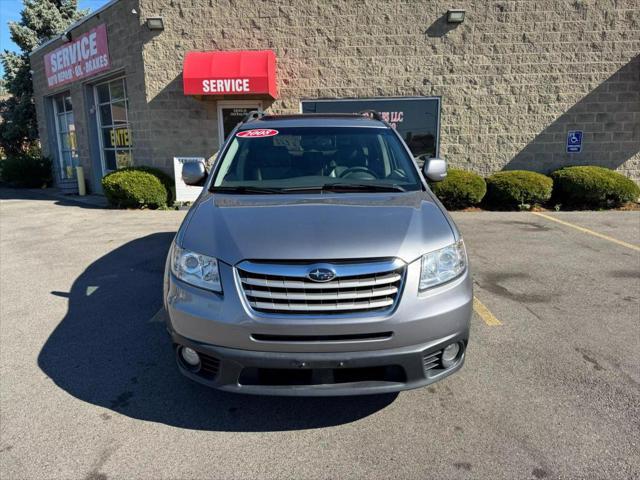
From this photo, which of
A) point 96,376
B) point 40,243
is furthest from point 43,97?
point 96,376

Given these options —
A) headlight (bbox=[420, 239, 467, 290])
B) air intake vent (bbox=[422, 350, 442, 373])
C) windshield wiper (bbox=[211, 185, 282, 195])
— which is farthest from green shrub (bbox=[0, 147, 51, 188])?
air intake vent (bbox=[422, 350, 442, 373])

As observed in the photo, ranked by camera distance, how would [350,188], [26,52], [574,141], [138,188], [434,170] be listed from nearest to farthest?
[350,188] → [434,170] → [138,188] → [574,141] → [26,52]

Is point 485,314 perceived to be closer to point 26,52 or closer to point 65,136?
point 65,136

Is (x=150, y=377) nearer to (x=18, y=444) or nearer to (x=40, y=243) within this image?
(x=18, y=444)

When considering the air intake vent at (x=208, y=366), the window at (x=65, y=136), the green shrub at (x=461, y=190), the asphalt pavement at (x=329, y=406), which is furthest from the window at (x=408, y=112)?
the window at (x=65, y=136)

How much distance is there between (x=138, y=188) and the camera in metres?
11.0

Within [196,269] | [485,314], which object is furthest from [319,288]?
[485,314]

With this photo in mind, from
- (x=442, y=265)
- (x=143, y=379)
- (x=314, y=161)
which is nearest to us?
(x=442, y=265)

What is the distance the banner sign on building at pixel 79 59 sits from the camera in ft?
42.8

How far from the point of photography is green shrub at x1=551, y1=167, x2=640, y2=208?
10.3 m

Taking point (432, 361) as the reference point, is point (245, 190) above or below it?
above

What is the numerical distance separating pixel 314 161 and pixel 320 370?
2.02 meters

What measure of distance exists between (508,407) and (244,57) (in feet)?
33.4

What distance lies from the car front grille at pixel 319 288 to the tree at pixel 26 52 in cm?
2551
